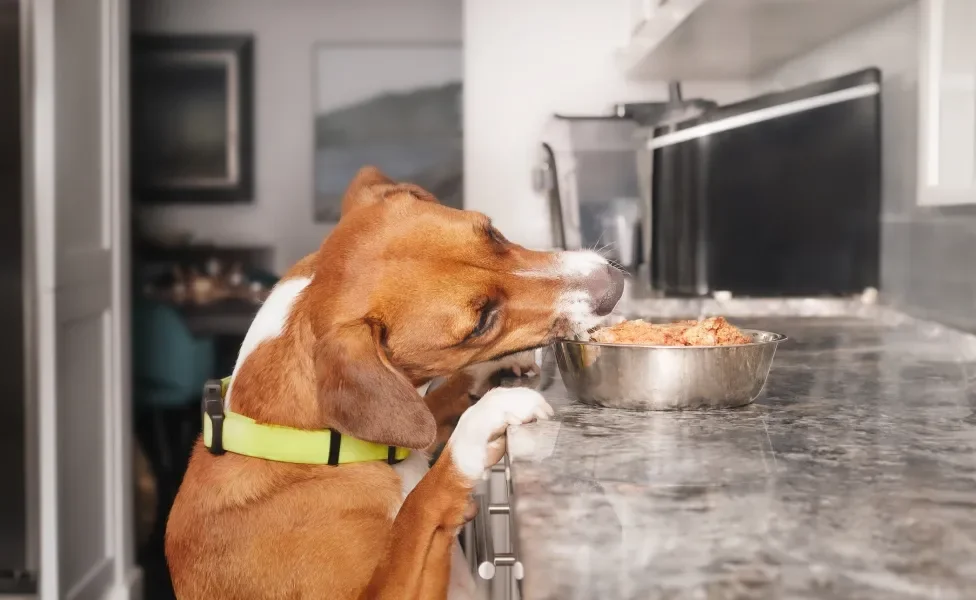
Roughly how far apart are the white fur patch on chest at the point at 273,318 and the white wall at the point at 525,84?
206cm

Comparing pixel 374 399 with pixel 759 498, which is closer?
pixel 759 498

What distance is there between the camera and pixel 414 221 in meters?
1.36

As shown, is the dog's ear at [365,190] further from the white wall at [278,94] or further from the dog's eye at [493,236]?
the white wall at [278,94]

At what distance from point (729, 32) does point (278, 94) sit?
167cm

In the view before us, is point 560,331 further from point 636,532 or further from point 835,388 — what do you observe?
point 636,532

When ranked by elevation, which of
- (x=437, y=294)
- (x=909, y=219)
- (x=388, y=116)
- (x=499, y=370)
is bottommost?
(x=499, y=370)

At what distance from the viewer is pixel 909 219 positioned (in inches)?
76.5

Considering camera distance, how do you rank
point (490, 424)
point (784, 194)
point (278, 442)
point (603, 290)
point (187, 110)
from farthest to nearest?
1. point (187, 110)
2. point (784, 194)
3. point (603, 290)
4. point (278, 442)
5. point (490, 424)

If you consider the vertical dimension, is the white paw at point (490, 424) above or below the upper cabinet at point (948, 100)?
below

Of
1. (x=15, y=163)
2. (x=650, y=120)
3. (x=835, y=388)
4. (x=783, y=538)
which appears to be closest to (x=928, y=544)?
(x=783, y=538)

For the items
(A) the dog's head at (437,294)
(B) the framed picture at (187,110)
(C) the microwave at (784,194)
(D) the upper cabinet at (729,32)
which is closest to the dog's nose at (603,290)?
(A) the dog's head at (437,294)

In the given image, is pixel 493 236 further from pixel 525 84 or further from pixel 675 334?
pixel 525 84

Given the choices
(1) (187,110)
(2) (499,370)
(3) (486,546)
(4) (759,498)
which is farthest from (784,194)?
(1) (187,110)

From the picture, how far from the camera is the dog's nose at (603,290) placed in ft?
4.30
